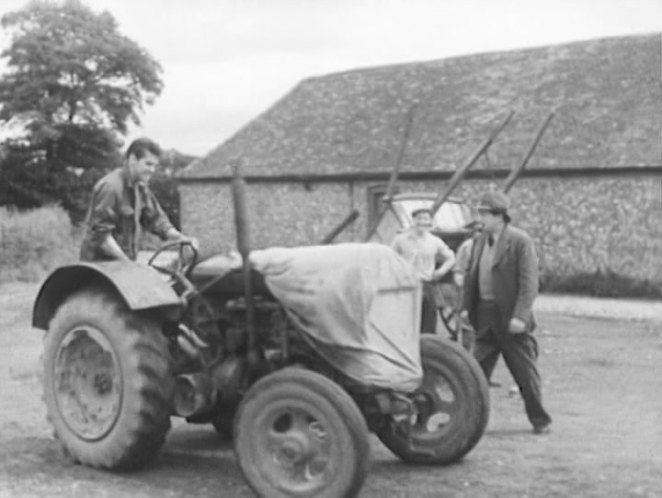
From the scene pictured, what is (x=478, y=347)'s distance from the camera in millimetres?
9000

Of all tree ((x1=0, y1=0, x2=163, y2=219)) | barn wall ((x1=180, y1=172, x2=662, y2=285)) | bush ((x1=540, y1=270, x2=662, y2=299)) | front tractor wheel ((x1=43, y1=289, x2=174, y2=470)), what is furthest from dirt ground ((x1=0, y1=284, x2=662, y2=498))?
tree ((x1=0, y1=0, x2=163, y2=219))

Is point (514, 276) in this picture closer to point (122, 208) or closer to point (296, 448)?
point (122, 208)

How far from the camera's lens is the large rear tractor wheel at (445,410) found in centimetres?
732

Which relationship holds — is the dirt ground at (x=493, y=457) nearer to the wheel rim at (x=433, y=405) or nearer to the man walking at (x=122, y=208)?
the wheel rim at (x=433, y=405)

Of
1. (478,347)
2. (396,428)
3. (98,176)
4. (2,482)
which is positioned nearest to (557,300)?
(478,347)

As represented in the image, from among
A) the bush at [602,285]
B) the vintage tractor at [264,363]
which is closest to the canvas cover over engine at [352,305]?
the vintage tractor at [264,363]

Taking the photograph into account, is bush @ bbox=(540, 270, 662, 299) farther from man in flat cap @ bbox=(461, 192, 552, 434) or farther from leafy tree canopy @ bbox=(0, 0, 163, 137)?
leafy tree canopy @ bbox=(0, 0, 163, 137)

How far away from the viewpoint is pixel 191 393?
6.91m

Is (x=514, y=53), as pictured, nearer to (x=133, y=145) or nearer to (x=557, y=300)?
(x=557, y=300)

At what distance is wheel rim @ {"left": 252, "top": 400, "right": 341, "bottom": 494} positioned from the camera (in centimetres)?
621

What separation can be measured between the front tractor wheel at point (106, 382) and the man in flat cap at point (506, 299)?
2851 millimetres

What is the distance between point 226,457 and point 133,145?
205cm

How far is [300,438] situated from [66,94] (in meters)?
45.0

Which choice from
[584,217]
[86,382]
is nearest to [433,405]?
[86,382]
